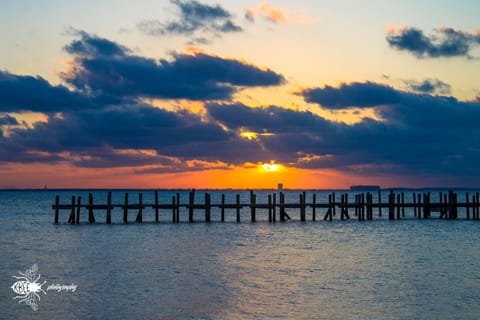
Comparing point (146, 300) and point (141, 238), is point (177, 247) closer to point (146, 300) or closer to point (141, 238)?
point (141, 238)

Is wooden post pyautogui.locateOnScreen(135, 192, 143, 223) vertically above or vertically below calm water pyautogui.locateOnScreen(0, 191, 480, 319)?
above

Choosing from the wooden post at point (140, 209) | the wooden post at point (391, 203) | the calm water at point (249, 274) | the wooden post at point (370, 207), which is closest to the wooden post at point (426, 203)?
the wooden post at point (391, 203)

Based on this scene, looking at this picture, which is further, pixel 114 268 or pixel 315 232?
pixel 315 232

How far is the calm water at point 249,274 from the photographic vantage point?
18.0 m

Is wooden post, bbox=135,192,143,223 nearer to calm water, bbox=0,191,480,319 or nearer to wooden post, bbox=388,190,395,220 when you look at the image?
calm water, bbox=0,191,480,319

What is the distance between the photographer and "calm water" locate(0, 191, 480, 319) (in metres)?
18.0

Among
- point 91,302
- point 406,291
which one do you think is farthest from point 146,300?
point 406,291

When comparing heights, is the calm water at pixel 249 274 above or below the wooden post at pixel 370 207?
below

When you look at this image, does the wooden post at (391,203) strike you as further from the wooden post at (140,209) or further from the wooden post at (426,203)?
the wooden post at (140,209)

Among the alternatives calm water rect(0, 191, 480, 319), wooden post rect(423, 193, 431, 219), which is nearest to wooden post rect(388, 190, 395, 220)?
wooden post rect(423, 193, 431, 219)

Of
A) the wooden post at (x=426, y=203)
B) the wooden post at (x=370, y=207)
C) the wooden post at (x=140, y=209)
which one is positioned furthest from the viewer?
the wooden post at (x=426, y=203)

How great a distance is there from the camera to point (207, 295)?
66.0 ft

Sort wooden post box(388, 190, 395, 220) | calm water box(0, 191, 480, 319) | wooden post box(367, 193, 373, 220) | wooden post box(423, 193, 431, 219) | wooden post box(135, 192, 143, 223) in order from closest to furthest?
1. calm water box(0, 191, 480, 319)
2. wooden post box(135, 192, 143, 223)
3. wooden post box(367, 193, 373, 220)
4. wooden post box(388, 190, 395, 220)
5. wooden post box(423, 193, 431, 219)

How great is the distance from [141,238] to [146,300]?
20.0 m
